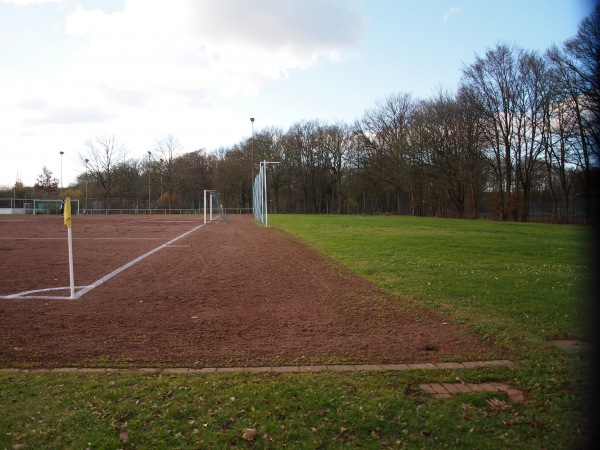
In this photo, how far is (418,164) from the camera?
4962 centimetres

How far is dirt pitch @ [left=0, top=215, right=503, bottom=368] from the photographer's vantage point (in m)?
4.61

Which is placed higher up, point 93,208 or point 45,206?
point 45,206

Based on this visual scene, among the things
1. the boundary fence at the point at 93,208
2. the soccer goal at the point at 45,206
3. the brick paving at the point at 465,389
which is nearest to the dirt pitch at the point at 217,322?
the brick paving at the point at 465,389

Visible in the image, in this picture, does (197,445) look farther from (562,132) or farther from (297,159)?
(297,159)

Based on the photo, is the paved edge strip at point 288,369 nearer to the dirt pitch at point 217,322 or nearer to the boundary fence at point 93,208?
the dirt pitch at point 217,322

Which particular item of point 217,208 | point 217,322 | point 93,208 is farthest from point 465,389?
point 93,208

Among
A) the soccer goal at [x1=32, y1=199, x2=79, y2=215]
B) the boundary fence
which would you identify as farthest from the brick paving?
the soccer goal at [x1=32, y1=199, x2=79, y2=215]

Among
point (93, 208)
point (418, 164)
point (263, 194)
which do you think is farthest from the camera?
point (93, 208)

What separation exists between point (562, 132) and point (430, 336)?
3307 centimetres

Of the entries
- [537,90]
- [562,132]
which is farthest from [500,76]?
[562,132]

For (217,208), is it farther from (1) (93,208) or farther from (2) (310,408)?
(2) (310,408)

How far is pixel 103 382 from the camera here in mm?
3854

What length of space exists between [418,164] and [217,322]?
4640 cm

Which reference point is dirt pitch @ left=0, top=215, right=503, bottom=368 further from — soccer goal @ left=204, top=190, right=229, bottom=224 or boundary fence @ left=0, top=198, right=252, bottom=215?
boundary fence @ left=0, top=198, right=252, bottom=215
